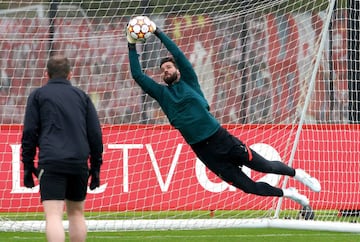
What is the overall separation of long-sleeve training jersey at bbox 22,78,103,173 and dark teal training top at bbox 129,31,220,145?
2083 mm

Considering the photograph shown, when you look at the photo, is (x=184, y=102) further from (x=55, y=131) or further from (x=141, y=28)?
(x=55, y=131)

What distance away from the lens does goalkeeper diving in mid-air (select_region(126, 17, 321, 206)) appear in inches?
367

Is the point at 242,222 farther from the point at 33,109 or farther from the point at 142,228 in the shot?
the point at 33,109

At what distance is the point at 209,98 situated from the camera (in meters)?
14.0

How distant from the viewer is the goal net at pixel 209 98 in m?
12.2

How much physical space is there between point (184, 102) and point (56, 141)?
2364 millimetres

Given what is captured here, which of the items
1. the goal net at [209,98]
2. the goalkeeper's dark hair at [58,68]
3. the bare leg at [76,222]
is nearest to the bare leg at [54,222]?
the bare leg at [76,222]

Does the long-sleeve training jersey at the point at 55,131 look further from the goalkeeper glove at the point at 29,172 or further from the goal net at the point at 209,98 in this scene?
the goal net at the point at 209,98

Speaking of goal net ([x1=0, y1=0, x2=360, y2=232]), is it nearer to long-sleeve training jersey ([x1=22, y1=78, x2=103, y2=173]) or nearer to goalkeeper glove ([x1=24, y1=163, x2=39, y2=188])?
goalkeeper glove ([x1=24, y1=163, x2=39, y2=188])

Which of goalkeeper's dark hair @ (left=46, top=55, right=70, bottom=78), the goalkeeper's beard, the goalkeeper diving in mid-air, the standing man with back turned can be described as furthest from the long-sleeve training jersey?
the goalkeeper's beard

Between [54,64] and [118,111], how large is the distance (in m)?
6.18

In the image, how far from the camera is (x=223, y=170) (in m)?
9.58

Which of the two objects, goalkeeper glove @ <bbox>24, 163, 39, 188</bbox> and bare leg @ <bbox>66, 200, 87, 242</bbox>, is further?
bare leg @ <bbox>66, 200, 87, 242</bbox>

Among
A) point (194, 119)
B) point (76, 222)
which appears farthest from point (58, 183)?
point (194, 119)
